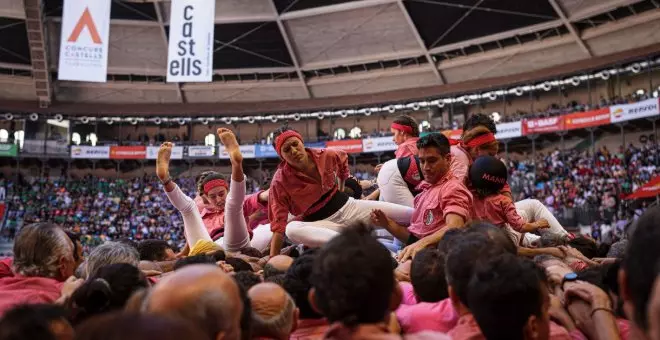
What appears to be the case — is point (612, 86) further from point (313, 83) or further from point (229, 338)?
point (229, 338)

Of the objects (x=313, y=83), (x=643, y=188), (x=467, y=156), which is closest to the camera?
(x=467, y=156)

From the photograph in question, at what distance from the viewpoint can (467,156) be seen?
17.0ft

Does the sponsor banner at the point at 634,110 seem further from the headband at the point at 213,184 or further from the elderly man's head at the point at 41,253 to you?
the elderly man's head at the point at 41,253

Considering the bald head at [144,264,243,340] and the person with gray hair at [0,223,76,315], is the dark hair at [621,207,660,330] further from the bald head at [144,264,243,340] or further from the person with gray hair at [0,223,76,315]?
the person with gray hair at [0,223,76,315]

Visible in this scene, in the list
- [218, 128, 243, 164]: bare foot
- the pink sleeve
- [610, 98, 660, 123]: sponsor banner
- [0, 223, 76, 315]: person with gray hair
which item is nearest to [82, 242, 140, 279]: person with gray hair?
[0, 223, 76, 315]: person with gray hair

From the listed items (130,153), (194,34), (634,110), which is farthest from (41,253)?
(130,153)

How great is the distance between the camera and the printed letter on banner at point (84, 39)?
771 inches

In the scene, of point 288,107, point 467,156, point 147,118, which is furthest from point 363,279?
point 147,118

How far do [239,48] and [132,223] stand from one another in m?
10.6

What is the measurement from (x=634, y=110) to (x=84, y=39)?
2194cm

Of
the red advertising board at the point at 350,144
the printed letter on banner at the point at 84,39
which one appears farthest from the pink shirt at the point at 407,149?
the red advertising board at the point at 350,144

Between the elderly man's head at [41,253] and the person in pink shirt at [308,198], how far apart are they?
1.83 m

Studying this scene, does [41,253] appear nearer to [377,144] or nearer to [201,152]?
[377,144]

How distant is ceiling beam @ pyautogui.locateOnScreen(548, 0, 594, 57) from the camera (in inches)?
972
